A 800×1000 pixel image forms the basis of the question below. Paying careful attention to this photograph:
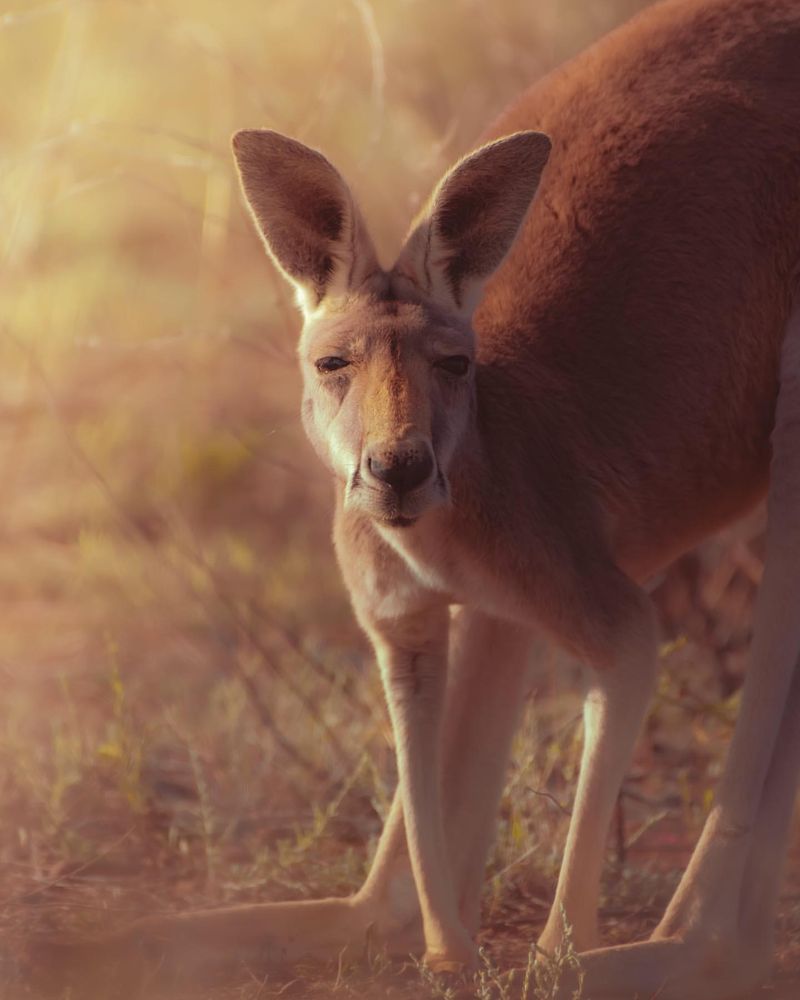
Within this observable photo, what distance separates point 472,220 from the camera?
3.04 m

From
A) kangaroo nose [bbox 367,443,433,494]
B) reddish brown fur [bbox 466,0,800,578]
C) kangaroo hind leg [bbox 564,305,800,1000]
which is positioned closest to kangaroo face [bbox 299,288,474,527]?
kangaroo nose [bbox 367,443,433,494]

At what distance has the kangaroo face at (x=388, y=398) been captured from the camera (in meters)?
2.67

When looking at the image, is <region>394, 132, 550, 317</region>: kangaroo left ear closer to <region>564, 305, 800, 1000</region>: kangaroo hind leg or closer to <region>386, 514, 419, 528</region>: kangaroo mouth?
<region>386, 514, 419, 528</region>: kangaroo mouth

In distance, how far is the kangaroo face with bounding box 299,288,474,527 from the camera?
2.67 metres

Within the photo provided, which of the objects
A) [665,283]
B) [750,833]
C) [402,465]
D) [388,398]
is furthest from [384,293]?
[750,833]

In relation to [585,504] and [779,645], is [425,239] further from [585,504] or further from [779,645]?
[779,645]

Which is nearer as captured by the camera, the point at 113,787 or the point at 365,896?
the point at 365,896

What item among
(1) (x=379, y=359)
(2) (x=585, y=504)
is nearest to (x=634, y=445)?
(2) (x=585, y=504)

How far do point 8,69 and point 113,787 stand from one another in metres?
5.77

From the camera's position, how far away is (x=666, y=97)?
11.1 ft

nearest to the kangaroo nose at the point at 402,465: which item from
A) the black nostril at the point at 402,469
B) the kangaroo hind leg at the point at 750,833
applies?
the black nostril at the point at 402,469

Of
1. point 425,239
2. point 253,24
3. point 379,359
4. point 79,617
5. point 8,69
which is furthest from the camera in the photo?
point 8,69

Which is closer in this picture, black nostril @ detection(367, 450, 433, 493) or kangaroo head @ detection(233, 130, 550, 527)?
black nostril @ detection(367, 450, 433, 493)

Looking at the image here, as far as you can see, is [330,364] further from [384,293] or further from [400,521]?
[400,521]
